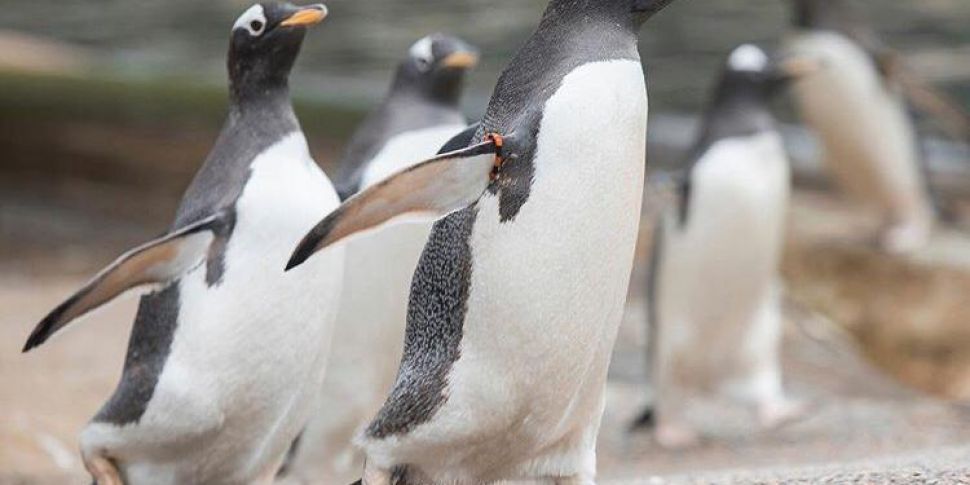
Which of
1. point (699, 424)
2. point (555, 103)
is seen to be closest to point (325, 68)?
point (699, 424)

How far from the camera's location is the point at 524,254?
2734 millimetres

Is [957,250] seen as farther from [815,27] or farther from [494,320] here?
[494,320]

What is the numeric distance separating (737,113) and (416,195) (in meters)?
3.22

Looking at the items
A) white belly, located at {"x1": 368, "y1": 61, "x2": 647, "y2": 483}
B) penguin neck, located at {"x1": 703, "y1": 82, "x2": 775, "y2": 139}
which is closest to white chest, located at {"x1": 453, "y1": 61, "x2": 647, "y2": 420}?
white belly, located at {"x1": 368, "y1": 61, "x2": 647, "y2": 483}

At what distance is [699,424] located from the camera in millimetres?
6297

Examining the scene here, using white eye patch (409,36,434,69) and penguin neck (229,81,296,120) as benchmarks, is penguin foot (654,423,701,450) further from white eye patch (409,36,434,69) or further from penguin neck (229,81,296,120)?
penguin neck (229,81,296,120)

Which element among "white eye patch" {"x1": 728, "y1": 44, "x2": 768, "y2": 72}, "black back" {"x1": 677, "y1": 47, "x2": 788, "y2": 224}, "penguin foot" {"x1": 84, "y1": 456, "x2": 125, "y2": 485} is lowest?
"black back" {"x1": 677, "y1": 47, "x2": 788, "y2": 224}

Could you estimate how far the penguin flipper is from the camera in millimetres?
3171

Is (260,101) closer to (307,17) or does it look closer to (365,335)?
(307,17)

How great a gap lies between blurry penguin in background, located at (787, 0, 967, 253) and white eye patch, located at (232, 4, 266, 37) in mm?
3901

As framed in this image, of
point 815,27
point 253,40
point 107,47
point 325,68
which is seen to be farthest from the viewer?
point 107,47

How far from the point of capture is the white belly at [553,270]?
108 inches

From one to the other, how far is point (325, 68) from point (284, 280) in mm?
10296

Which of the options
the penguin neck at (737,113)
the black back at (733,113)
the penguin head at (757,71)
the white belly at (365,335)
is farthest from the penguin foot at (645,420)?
the white belly at (365,335)
